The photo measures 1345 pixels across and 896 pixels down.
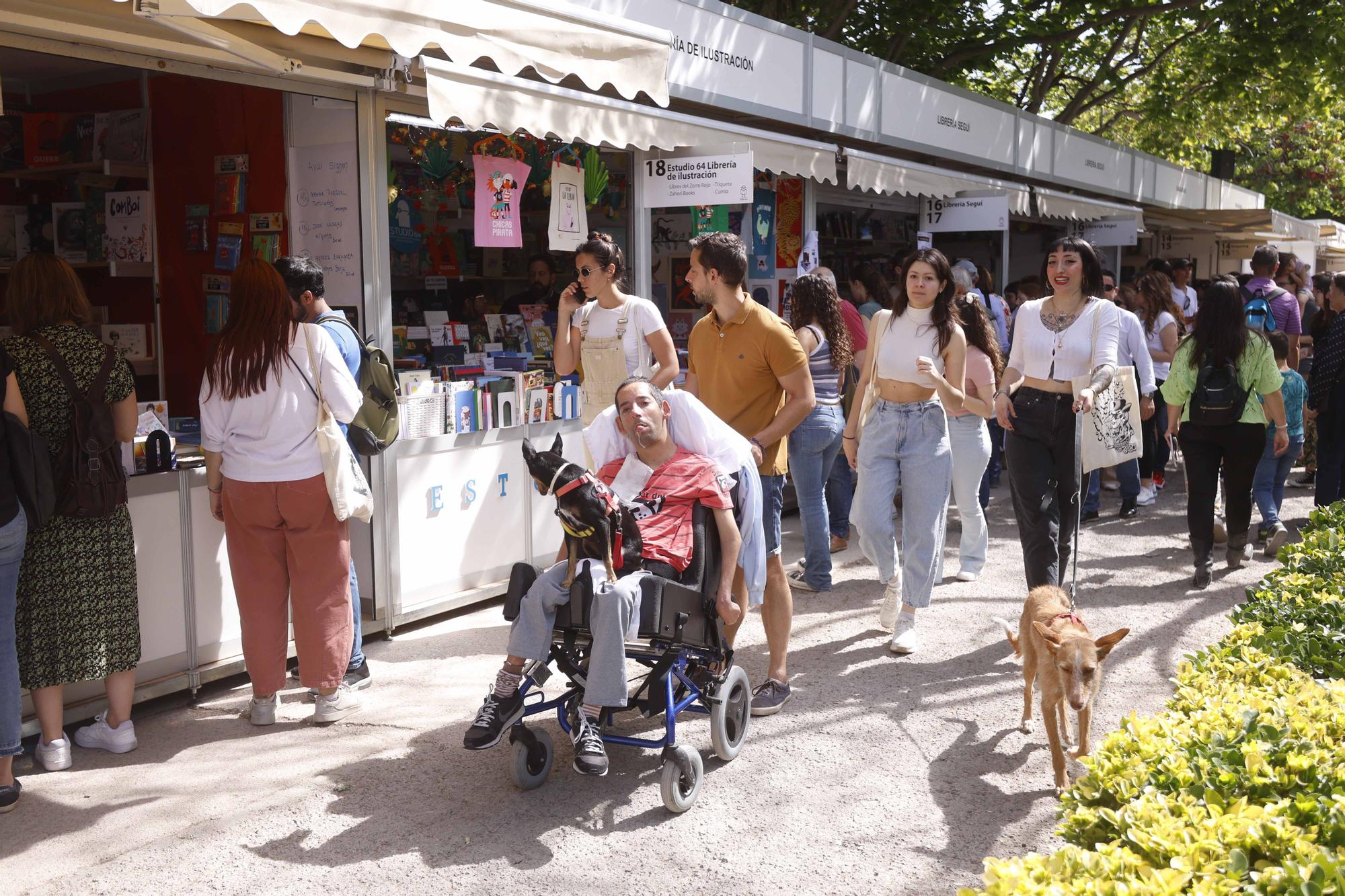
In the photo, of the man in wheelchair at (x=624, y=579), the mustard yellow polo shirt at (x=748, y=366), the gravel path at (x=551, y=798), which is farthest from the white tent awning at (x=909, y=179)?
the man in wheelchair at (x=624, y=579)

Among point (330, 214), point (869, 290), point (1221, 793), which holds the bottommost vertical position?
Result: point (1221, 793)

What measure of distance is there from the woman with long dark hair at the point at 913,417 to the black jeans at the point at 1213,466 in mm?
2189

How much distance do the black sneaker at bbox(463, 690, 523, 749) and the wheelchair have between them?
54 mm

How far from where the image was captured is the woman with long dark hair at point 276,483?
4551mm

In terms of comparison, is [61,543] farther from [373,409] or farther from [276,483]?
[373,409]

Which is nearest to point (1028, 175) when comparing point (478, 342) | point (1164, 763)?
point (478, 342)

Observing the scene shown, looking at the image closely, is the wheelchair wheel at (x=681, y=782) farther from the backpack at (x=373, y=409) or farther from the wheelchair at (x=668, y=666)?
the backpack at (x=373, y=409)

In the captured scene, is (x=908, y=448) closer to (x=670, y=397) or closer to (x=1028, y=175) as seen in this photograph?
(x=670, y=397)

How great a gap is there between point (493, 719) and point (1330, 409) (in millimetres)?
6678

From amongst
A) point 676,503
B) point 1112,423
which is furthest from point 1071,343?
point 676,503

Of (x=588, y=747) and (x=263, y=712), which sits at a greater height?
(x=588, y=747)

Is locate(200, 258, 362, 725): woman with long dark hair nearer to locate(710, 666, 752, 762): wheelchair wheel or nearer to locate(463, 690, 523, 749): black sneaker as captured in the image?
locate(463, 690, 523, 749): black sneaker

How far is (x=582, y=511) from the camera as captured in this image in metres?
3.79

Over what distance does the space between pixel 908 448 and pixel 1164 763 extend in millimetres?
3126
